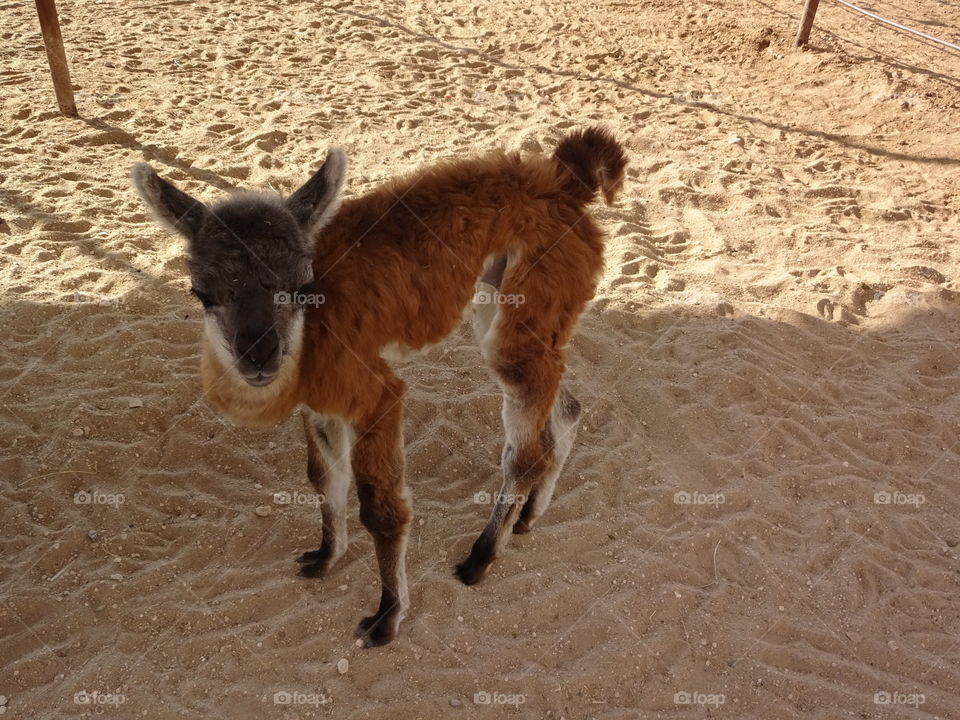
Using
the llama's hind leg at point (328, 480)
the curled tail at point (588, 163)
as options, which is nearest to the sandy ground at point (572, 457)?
the llama's hind leg at point (328, 480)

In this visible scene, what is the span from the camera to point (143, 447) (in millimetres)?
4961

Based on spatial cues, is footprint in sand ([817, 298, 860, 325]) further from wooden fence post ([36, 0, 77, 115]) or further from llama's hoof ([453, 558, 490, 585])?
wooden fence post ([36, 0, 77, 115])

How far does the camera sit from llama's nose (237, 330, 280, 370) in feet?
10.4

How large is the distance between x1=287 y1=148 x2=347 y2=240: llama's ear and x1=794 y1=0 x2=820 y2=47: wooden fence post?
10.6m

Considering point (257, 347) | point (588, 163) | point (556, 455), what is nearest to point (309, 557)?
point (556, 455)

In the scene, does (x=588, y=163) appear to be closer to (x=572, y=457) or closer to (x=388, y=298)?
(x=388, y=298)

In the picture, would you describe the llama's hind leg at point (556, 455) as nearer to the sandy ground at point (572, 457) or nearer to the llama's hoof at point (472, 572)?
the sandy ground at point (572, 457)

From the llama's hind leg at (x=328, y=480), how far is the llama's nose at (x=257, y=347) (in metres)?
0.79

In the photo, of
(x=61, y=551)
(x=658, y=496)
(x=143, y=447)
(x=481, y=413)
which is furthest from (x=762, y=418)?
(x=61, y=551)

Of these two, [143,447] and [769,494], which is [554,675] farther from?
[143,447]

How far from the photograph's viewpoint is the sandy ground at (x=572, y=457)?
12.9 ft

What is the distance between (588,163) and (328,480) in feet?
7.62

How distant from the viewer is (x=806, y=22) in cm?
1147

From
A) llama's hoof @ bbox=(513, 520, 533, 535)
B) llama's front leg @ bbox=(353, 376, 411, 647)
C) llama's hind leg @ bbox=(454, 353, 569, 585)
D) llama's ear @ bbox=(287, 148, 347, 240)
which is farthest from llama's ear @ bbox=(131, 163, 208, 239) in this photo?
llama's hoof @ bbox=(513, 520, 533, 535)
